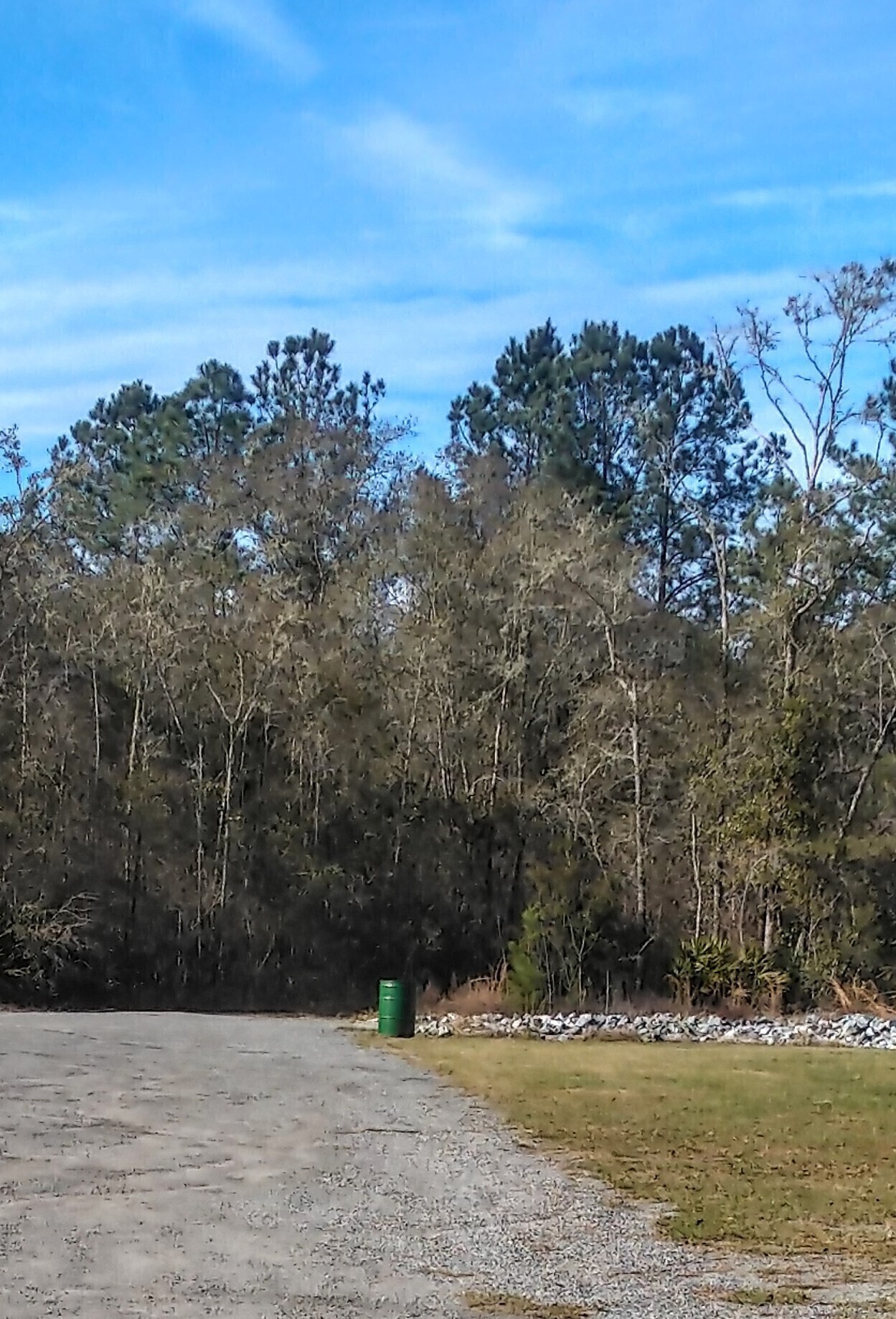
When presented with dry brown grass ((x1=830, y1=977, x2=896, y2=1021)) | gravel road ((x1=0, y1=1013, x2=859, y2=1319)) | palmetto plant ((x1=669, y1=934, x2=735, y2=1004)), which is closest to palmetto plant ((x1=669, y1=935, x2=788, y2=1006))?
palmetto plant ((x1=669, y1=934, x2=735, y2=1004))

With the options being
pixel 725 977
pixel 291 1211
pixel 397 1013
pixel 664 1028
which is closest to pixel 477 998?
pixel 664 1028

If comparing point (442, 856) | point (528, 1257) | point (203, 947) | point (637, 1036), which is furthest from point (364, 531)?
point (528, 1257)

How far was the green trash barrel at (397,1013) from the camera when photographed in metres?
18.5

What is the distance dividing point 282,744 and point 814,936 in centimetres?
866

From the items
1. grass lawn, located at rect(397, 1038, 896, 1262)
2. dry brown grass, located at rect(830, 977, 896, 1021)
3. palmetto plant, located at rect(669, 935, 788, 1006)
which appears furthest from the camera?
palmetto plant, located at rect(669, 935, 788, 1006)

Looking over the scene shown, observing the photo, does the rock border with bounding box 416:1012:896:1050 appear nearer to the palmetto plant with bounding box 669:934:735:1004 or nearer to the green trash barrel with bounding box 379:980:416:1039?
the green trash barrel with bounding box 379:980:416:1039

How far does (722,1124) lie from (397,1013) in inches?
289

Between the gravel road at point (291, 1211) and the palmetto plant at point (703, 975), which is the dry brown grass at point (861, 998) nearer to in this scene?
the palmetto plant at point (703, 975)

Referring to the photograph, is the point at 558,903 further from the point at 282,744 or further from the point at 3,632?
the point at 3,632

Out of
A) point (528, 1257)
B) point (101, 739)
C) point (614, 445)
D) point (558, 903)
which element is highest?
point (614, 445)

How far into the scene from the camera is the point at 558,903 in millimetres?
22156

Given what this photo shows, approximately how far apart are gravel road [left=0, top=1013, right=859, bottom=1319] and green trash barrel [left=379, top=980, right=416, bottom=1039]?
15.6ft

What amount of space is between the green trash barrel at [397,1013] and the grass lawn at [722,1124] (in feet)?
1.25

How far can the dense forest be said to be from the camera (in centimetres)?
2339
